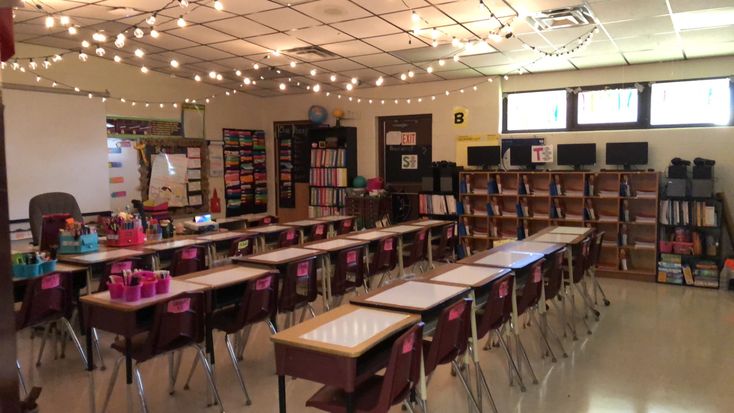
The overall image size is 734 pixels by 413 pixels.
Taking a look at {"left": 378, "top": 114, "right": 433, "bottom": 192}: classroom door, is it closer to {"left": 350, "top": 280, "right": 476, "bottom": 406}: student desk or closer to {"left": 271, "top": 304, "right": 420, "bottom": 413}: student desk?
{"left": 350, "top": 280, "right": 476, "bottom": 406}: student desk

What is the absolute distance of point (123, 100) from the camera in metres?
7.99

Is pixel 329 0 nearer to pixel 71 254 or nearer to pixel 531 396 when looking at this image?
pixel 71 254

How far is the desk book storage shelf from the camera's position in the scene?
24.0 ft

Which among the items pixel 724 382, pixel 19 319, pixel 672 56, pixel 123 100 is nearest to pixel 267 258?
pixel 19 319

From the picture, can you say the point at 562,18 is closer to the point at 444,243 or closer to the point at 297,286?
the point at 444,243

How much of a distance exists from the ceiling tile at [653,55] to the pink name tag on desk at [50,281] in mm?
6801

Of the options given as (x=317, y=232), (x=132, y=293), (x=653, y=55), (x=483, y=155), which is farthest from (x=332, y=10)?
(x=653, y=55)

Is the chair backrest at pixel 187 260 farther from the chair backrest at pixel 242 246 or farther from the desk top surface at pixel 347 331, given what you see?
the desk top surface at pixel 347 331

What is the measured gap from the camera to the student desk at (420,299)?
2.91 meters

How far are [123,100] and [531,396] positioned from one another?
7168 millimetres

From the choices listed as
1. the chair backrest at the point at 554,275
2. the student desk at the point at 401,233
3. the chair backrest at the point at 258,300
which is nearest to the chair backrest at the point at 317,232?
the student desk at the point at 401,233

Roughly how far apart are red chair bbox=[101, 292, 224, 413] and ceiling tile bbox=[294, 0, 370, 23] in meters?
3.07

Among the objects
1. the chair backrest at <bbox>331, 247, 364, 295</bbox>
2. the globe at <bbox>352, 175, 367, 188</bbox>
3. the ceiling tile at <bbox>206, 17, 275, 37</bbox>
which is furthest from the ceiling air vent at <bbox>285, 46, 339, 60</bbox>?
the chair backrest at <bbox>331, 247, 364, 295</bbox>

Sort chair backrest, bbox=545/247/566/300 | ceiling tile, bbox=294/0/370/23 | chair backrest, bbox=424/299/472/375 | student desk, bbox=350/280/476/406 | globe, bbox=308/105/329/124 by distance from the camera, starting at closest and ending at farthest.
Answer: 1. chair backrest, bbox=424/299/472/375
2. student desk, bbox=350/280/476/406
3. chair backrest, bbox=545/247/566/300
4. ceiling tile, bbox=294/0/370/23
5. globe, bbox=308/105/329/124
